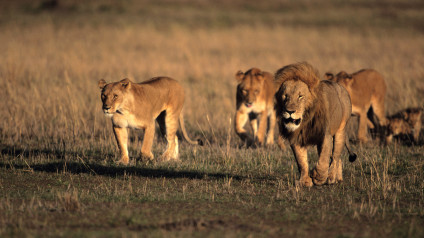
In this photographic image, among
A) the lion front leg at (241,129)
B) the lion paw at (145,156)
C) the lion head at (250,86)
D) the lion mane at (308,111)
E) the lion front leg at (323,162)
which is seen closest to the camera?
the lion mane at (308,111)

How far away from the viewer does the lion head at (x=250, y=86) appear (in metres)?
10.5

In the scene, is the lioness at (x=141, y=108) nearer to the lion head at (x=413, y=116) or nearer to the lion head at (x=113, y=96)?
the lion head at (x=113, y=96)

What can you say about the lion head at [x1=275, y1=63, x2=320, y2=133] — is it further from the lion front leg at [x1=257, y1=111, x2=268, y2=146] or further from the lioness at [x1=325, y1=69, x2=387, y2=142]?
the lion front leg at [x1=257, y1=111, x2=268, y2=146]

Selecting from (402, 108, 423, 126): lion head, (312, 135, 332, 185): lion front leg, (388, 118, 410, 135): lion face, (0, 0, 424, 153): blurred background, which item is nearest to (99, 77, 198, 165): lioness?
(0, 0, 424, 153): blurred background

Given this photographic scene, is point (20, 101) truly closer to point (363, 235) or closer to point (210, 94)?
point (210, 94)

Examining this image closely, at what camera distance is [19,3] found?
4234 centimetres

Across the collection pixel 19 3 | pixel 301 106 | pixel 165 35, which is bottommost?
pixel 301 106

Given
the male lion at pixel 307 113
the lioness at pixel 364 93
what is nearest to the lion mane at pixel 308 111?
the male lion at pixel 307 113

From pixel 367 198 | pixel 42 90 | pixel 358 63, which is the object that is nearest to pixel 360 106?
pixel 367 198

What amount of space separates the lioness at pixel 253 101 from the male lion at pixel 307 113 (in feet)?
12.3

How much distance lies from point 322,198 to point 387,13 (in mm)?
35590

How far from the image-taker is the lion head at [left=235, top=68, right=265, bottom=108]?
34.4 feet

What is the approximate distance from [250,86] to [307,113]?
4.31 metres

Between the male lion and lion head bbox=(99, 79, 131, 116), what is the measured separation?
247cm
